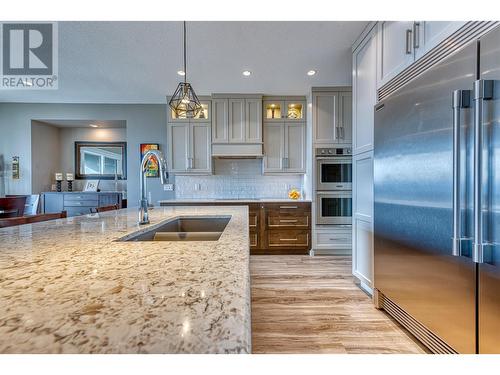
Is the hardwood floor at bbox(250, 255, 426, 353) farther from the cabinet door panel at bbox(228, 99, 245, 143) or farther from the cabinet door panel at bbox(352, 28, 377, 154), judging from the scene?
the cabinet door panel at bbox(228, 99, 245, 143)

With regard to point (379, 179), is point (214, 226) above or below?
below

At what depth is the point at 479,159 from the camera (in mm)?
1061

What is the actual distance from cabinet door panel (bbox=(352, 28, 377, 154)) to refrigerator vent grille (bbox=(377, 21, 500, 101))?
299mm

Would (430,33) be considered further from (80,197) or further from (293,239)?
(80,197)

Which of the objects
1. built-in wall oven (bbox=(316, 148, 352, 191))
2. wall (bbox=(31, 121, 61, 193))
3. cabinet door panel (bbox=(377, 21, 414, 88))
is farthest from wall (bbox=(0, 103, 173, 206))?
cabinet door panel (bbox=(377, 21, 414, 88))

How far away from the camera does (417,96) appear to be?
5.01 feet

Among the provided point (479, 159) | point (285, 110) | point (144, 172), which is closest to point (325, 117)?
point (285, 110)

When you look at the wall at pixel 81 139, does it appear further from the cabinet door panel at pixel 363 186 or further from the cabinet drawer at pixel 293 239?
the cabinet door panel at pixel 363 186

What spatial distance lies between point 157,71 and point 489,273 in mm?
3594

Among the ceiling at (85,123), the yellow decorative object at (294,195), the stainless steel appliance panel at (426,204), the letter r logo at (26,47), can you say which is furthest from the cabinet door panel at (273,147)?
the letter r logo at (26,47)
